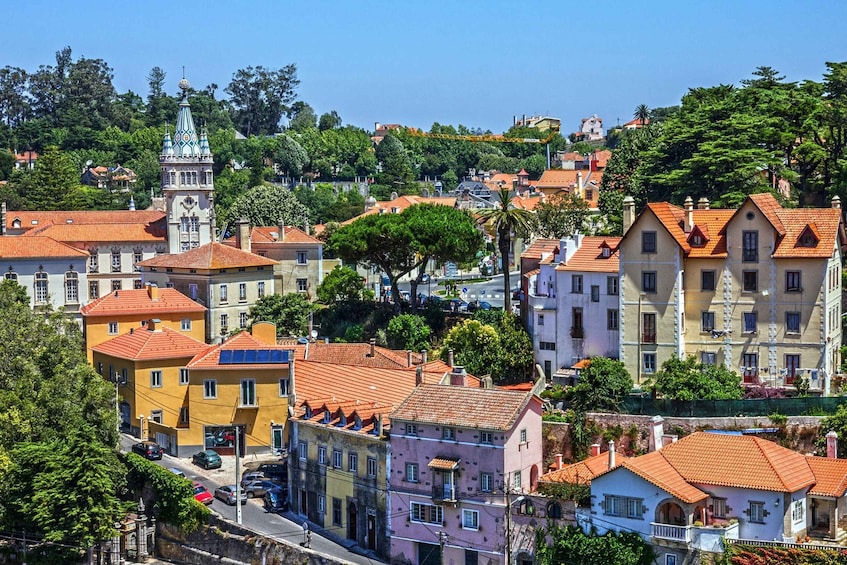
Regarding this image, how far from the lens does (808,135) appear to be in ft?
262

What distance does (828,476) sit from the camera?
5275 centimetres

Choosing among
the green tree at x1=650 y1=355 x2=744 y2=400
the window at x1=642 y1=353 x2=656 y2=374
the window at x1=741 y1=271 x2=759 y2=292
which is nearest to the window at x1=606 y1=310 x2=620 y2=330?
the window at x1=642 y1=353 x2=656 y2=374

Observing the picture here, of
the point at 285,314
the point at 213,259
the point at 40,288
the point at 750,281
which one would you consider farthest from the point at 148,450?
the point at 40,288

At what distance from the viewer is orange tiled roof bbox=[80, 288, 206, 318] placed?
260ft

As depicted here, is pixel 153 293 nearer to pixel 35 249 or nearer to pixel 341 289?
pixel 341 289

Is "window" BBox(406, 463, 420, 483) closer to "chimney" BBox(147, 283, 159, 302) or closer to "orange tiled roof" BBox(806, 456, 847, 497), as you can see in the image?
"orange tiled roof" BBox(806, 456, 847, 497)

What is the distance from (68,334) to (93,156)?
110 m

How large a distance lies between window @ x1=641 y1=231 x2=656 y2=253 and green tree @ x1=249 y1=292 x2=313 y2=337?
2549 cm

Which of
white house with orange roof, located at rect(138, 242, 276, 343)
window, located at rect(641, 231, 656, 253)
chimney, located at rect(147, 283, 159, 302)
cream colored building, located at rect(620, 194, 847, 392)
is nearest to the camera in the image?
cream colored building, located at rect(620, 194, 847, 392)

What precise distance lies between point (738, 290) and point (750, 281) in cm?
64

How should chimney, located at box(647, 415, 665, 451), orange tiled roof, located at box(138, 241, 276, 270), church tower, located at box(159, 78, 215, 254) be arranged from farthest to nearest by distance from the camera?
church tower, located at box(159, 78, 215, 254) → orange tiled roof, located at box(138, 241, 276, 270) → chimney, located at box(647, 415, 665, 451)

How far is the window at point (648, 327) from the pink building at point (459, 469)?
9759 mm

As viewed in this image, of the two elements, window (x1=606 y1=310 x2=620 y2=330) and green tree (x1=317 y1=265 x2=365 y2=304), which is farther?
green tree (x1=317 y1=265 x2=365 y2=304)

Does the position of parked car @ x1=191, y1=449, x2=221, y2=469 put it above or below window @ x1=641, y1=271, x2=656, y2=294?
below
